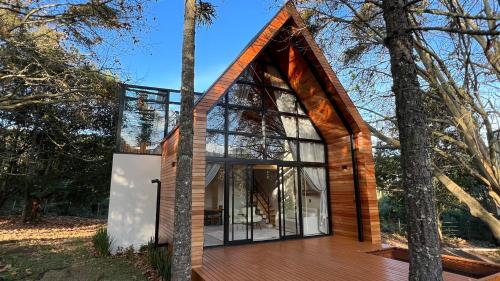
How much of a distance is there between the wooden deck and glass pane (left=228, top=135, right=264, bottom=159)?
97.2 inches

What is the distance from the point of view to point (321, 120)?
943 centimetres

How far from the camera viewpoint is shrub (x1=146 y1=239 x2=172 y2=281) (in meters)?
5.76

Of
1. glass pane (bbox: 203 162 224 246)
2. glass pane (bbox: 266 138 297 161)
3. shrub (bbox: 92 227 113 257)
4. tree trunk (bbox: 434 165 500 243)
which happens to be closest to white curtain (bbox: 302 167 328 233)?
glass pane (bbox: 266 138 297 161)

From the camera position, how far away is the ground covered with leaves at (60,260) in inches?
258

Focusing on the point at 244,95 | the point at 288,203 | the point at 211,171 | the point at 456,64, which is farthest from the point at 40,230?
the point at 456,64

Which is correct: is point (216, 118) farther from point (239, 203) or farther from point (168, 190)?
point (239, 203)

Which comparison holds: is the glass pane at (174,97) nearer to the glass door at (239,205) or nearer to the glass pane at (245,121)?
the glass pane at (245,121)

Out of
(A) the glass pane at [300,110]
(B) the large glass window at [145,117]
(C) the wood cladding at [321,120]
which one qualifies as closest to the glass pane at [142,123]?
(B) the large glass window at [145,117]

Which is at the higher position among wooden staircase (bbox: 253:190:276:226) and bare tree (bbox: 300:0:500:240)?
bare tree (bbox: 300:0:500:240)

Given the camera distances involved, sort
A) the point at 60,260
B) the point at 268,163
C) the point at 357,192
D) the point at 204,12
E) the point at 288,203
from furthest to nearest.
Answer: the point at 288,203 < the point at 268,163 < the point at 357,192 < the point at 60,260 < the point at 204,12

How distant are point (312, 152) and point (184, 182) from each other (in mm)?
5918

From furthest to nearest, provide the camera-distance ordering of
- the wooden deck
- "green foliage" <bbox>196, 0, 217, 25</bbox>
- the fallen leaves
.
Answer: the fallen leaves, "green foliage" <bbox>196, 0, 217, 25</bbox>, the wooden deck

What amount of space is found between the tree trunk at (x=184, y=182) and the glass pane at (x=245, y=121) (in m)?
3.58

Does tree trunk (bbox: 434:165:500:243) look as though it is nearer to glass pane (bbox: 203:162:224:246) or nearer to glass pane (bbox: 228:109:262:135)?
glass pane (bbox: 228:109:262:135)
